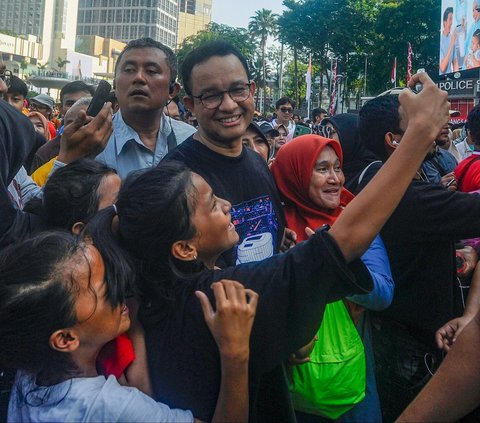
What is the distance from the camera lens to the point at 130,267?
1527 mm

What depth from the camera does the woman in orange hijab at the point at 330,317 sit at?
78.2 inches

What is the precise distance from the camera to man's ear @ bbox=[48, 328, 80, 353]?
1376 millimetres

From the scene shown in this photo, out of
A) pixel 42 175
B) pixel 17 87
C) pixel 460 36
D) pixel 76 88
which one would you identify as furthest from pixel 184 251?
pixel 460 36

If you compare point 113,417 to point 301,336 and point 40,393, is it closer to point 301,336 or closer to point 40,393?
point 40,393

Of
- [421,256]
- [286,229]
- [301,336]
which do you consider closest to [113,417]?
[301,336]

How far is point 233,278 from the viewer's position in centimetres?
149

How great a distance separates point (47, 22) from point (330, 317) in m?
110

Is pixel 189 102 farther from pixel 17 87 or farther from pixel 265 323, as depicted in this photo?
pixel 17 87

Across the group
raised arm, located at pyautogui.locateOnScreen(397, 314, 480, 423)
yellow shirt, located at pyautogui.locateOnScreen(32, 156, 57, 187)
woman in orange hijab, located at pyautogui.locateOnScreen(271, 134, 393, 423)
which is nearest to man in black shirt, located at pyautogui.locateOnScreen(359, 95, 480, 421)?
woman in orange hijab, located at pyautogui.locateOnScreen(271, 134, 393, 423)

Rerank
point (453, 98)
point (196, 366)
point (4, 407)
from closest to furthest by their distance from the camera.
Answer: point (196, 366), point (4, 407), point (453, 98)

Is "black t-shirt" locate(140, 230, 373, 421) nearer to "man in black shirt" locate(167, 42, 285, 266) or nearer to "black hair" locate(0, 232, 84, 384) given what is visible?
"black hair" locate(0, 232, 84, 384)

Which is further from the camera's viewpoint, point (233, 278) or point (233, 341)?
point (233, 278)

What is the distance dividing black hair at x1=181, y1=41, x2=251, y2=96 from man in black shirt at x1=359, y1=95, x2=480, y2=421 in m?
0.65

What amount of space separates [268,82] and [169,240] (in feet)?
236
